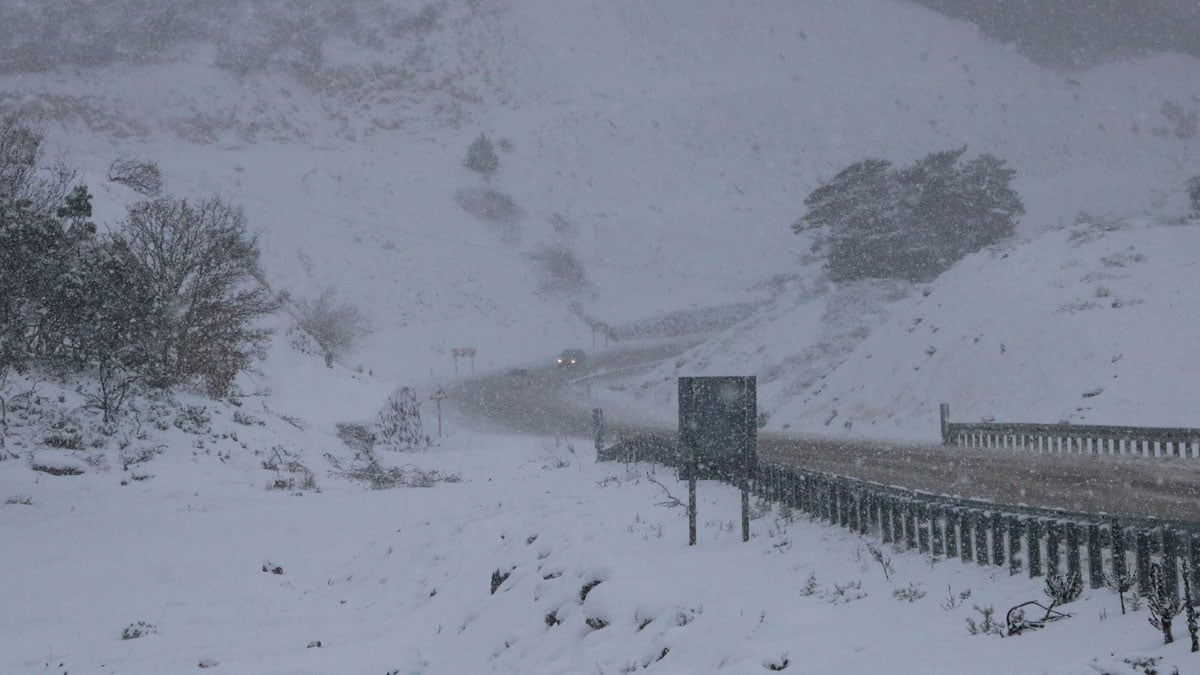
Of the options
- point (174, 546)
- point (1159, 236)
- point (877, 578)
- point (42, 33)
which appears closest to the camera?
point (877, 578)

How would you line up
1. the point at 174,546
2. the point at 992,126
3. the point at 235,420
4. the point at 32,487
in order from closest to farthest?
the point at 174,546 < the point at 32,487 < the point at 235,420 < the point at 992,126

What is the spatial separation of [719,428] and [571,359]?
50.1 metres

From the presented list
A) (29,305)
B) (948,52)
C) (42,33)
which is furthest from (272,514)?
(948,52)

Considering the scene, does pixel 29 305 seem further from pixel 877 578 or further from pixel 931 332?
pixel 931 332

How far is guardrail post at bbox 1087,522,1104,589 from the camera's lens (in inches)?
240

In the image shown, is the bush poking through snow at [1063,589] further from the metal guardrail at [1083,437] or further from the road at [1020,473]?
the metal guardrail at [1083,437]

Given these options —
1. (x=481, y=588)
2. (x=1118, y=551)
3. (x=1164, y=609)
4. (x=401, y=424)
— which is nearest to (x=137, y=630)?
(x=481, y=588)

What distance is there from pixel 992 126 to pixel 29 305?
420ft

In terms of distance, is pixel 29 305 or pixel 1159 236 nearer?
pixel 29 305

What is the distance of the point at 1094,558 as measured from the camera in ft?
20.2

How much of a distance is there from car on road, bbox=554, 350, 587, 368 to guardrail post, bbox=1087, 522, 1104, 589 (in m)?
53.5

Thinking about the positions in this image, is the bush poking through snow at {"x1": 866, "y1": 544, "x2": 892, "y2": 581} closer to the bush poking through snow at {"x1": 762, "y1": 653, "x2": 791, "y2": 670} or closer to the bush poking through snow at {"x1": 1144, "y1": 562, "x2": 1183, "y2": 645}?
the bush poking through snow at {"x1": 762, "y1": 653, "x2": 791, "y2": 670}

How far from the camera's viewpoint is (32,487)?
1568cm

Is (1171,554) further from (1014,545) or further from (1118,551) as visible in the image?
(1014,545)
